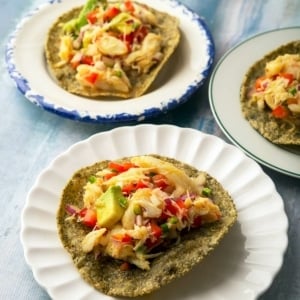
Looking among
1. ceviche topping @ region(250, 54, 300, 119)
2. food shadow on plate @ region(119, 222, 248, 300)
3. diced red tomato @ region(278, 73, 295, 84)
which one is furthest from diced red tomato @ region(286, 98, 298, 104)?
food shadow on plate @ region(119, 222, 248, 300)

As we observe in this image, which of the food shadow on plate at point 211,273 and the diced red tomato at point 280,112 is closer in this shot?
the food shadow on plate at point 211,273

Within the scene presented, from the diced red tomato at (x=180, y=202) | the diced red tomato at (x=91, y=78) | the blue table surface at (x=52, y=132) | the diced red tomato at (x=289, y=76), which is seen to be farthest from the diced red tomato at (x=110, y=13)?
the diced red tomato at (x=180, y=202)

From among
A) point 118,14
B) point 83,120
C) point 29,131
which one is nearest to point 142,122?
point 83,120

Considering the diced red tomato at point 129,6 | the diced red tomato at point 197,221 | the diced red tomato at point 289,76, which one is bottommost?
the diced red tomato at point 197,221

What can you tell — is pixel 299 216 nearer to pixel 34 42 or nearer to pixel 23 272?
pixel 23 272

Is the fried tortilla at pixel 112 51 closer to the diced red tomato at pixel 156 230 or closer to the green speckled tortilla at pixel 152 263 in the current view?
the green speckled tortilla at pixel 152 263

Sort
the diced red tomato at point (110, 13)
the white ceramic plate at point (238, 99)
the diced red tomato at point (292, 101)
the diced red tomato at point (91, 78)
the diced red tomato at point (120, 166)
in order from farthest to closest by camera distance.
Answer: the diced red tomato at point (110, 13)
the diced red tomato at point (91, 78)
the diced red tomato at point (292, 101)
the white ceramic plate at point (238, 99)
the diced red tomato at point (120, 166)

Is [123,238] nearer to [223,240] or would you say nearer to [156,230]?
[156,230]
